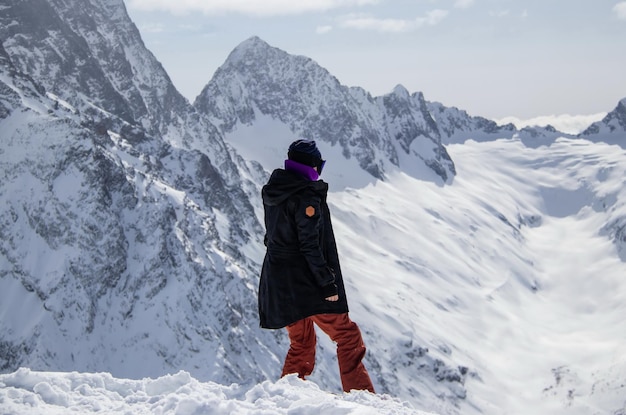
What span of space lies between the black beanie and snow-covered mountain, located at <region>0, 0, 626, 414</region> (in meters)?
77.4

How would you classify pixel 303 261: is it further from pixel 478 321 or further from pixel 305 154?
pixel 478 321

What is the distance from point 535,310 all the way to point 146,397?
172409 mm

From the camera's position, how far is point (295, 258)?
7.67m

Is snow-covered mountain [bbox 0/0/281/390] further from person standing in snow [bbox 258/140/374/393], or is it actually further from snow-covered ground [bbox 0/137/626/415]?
person standing in snow [bbox 258/140/374/393]

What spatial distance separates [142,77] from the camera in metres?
175

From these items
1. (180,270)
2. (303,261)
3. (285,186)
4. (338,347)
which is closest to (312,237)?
(303,261)

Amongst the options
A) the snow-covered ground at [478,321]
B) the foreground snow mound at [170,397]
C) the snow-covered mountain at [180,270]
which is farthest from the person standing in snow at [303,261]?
the snow-covered mountain at [180,270]

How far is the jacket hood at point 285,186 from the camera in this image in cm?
738

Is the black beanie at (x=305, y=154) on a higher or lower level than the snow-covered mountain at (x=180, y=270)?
higher

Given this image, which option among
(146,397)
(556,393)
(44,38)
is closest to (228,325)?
(556,393)

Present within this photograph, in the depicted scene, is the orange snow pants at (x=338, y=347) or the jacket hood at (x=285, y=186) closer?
the jacket hood at (x=285, y=186)

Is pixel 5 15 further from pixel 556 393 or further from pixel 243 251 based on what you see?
pixel 556 393

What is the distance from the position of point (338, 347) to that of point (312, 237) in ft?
5.39

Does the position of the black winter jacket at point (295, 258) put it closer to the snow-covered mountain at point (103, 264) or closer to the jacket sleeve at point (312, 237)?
the jacket sleeve at point (312, 237)
